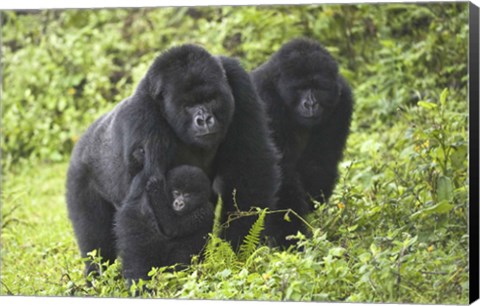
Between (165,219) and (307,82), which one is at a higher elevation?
(307,82)

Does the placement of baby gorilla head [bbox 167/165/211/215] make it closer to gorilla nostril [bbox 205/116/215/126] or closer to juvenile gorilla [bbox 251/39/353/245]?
gorilla nostril [bbox 205/116/215/126]

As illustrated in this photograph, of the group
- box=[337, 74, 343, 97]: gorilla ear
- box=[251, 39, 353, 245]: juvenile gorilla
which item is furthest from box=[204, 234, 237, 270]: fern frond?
box=[337, 74, 343, 97]: gorilla ear

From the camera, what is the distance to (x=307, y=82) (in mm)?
4785

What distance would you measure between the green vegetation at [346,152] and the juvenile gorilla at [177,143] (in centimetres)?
26

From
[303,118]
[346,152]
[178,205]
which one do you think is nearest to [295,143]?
[303,118]

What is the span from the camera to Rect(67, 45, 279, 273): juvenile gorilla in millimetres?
4031

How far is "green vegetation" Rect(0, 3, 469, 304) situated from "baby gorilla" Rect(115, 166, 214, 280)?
111mm

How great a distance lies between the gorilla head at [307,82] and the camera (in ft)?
15.7

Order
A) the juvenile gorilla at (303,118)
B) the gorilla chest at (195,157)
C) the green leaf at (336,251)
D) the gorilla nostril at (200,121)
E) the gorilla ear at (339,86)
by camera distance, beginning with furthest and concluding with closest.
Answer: the gorilla ear at (339,86), the juvenile gorilla at (303,118), the gorilla chest at (195,157), the gorilla nostril at (200,121), the green leaf at (336,251)

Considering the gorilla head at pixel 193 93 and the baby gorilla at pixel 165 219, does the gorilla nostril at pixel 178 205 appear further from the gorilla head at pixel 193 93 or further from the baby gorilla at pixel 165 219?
the gorilla head at pixel 193 93

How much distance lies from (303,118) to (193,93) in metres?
0.97

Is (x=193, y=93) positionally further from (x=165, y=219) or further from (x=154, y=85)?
(x=165, y=219)

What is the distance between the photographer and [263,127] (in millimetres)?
4328

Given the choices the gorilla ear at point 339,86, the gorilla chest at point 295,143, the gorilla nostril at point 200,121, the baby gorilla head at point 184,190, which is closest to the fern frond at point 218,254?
the baby gorilla head at point 184,190
